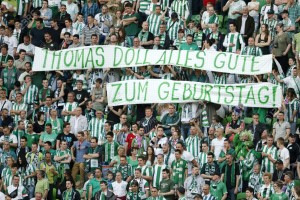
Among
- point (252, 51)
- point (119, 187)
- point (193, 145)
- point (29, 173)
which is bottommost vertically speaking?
point (119, 187)

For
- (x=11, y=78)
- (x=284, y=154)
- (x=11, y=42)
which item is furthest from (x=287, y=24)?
(x=11, y=42)

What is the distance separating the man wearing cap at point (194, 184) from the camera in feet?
123

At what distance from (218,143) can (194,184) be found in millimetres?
1448

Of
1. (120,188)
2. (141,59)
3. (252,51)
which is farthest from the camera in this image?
(141,59)

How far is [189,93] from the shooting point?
4078 centimetres

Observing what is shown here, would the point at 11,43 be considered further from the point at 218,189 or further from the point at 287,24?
the point at 218,189

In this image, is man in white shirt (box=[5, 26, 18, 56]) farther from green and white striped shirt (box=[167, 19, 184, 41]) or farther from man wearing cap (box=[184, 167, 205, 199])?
man wearing cap (box=[184, 167, 205, 199])

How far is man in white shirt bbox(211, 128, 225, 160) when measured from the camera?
38.5 meters

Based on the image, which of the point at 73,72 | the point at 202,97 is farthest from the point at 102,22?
the point at 202,97

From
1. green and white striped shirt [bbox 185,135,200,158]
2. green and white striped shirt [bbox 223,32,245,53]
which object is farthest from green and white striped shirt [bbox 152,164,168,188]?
green and white striped shirt [bbox 223,32,245,53]

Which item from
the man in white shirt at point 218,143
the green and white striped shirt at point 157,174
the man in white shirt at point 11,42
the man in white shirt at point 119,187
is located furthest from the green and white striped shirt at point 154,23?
the man in white shirt at point 119,187

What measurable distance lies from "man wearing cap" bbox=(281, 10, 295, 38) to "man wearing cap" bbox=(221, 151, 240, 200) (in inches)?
211

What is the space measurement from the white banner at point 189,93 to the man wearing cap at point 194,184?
11.0ft

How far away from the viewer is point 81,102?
41562 mm
